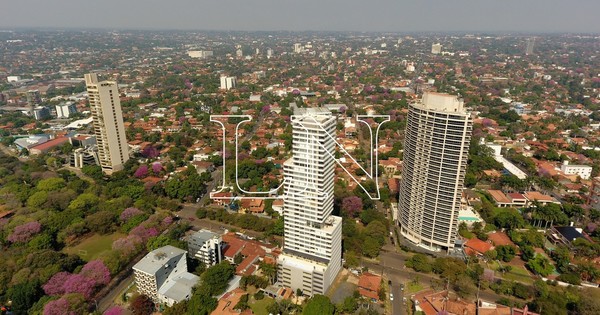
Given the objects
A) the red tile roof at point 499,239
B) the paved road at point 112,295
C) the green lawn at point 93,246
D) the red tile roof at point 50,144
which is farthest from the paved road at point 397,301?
the red tile roof at point 50,144

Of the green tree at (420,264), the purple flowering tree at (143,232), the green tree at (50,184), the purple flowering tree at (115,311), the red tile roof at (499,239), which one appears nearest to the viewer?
the purple flowering tree at (115,311)

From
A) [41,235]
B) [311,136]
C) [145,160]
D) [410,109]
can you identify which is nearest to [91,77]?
[145,160]

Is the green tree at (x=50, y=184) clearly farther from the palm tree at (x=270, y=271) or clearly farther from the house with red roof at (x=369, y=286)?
the house with red roof at (x=369, y=286)

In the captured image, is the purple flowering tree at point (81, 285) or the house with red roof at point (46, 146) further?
the house with red roof at point (46, 146)

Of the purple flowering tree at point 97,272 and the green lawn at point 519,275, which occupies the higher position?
the purple flowering tree at point 97,272

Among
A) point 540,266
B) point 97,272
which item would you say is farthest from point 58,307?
point 540,266
